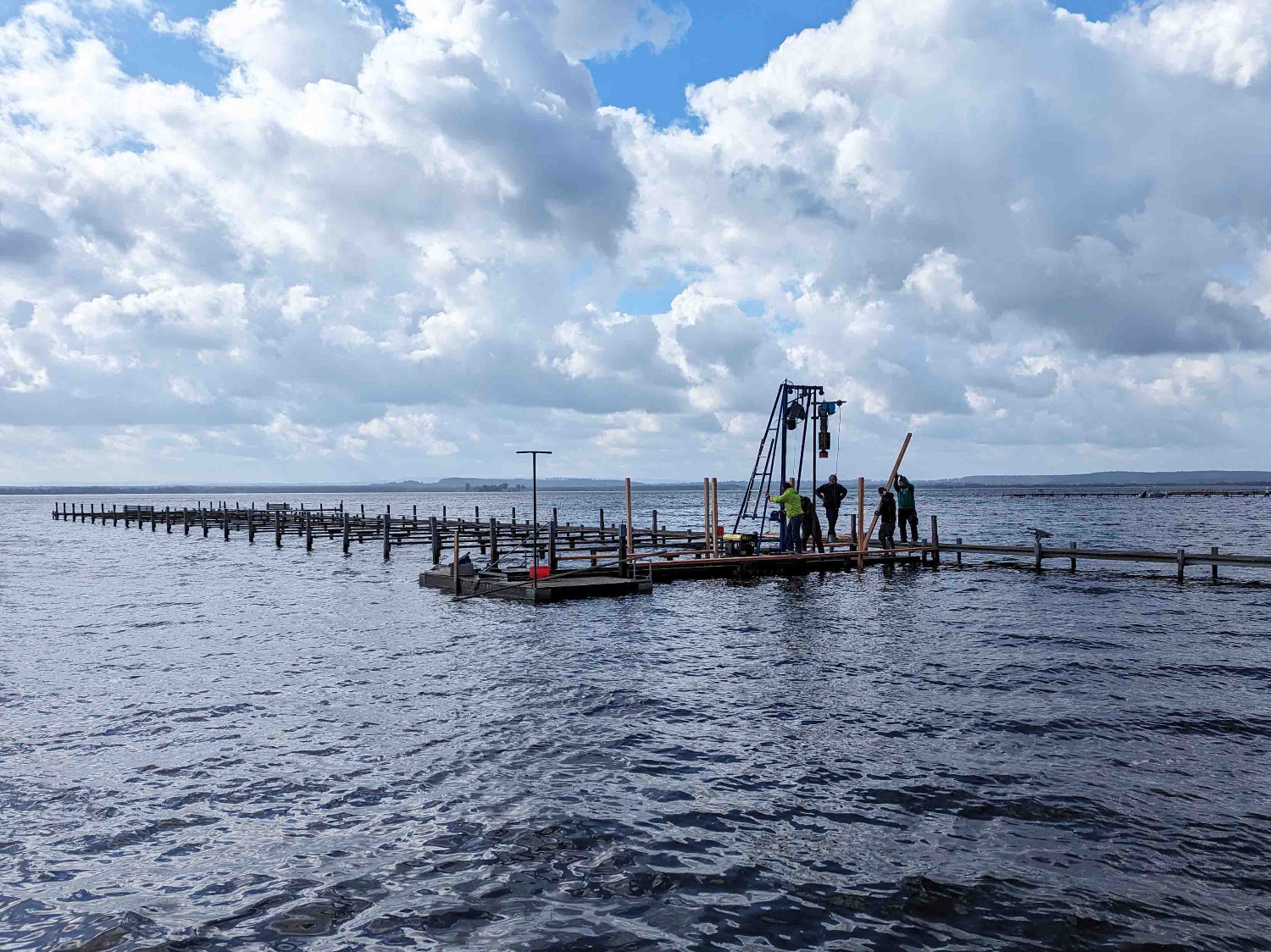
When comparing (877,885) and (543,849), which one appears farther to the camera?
(543,849)

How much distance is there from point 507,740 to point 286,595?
19854 mm

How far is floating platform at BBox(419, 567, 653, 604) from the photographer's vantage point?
24875mm

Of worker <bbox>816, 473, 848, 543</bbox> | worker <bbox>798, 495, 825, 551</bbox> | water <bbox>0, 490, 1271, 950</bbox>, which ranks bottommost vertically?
water <bbox>0, 490, 1271, 950</bbox>

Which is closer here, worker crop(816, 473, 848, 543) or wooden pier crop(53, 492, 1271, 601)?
wooden pier crop(53, 492, 1271, 601)

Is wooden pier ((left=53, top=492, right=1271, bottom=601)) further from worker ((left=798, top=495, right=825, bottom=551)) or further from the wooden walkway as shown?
worker ((left=798, top=495, right=825, bottom=551))

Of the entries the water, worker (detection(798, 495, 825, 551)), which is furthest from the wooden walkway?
the water

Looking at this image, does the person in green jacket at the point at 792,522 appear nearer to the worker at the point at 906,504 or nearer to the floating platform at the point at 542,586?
the worker at the point at 906,504

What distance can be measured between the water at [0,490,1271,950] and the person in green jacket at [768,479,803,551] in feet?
32.5

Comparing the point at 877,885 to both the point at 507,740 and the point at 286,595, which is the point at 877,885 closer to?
the point at 507,740

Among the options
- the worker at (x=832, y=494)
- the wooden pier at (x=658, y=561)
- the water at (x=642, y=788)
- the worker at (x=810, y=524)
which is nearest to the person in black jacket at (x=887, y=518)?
the wooden pier at (x=658, y=561)

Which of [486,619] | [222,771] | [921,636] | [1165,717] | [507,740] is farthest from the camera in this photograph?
[486,619]

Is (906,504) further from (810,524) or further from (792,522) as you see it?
(792,522)

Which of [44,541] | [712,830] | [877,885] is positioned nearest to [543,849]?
[712,830]

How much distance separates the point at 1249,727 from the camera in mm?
11625
